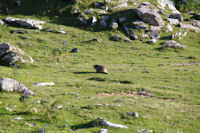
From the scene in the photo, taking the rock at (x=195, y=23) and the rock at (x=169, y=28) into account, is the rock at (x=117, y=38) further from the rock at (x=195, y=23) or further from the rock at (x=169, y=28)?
the rock at (x=195, y=23)

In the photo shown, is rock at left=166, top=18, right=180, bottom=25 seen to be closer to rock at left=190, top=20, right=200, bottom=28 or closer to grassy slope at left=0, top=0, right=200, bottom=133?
rock at left=190, top=20, right=200, bottom=28

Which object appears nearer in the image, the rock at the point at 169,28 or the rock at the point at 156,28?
the rock at the point at 156,28

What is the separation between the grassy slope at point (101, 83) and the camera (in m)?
13.3

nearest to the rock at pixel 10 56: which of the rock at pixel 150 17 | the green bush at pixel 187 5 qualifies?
the rock at pixel 150 17

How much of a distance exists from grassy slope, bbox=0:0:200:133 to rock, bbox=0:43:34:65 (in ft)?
4.21

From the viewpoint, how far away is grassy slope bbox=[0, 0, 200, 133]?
522 inches

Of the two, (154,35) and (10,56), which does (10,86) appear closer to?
(10,56)

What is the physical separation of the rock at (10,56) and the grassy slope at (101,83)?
→ 1282mm

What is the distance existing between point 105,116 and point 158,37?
3864 centimetres

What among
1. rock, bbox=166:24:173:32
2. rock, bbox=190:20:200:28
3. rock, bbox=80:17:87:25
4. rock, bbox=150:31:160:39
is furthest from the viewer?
rock, bbox=190:20:200:28

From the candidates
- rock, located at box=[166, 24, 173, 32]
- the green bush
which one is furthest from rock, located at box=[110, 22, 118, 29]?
the green bush

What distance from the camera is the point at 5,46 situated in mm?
30391

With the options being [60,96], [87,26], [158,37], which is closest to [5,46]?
[60,96]

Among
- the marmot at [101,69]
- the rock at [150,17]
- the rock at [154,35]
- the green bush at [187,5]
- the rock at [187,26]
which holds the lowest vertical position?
the marmot at [101,69]
